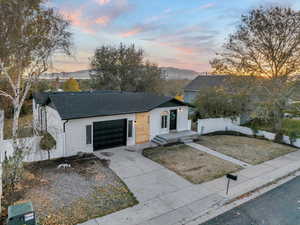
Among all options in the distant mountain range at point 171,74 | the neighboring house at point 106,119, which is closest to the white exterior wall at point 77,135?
the neighboring house at point 106,119

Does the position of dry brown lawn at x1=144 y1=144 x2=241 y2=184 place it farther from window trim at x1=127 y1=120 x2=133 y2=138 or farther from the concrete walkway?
window trim at x1=127 y1=120 x2=133 y2=138

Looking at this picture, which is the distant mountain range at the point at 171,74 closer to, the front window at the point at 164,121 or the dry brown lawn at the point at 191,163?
the front window at the point at 164,121

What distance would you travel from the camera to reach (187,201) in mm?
6242

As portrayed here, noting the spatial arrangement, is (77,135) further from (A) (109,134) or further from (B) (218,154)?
(B) (218,154)

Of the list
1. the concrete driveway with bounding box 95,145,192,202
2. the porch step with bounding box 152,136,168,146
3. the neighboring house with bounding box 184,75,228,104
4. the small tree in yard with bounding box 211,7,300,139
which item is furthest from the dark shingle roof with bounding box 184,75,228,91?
the concrete driveway with bounding box 95,145,192,202

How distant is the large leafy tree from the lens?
88.7 ft

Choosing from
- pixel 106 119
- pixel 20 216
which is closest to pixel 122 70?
pixel 106 119

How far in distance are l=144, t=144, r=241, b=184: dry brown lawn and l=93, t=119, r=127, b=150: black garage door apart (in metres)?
1.87

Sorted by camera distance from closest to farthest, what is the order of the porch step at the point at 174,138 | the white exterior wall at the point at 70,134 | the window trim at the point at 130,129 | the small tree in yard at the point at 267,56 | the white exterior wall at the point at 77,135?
the white exterior wall at the point at 70,134
the white exterior wall at the point at 77,135
the window trim at the point at 130,129
the porch step at the point at 174,138
the small tree in yard at the point at 267,56

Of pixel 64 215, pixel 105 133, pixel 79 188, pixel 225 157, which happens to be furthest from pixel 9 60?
pixel 225 157

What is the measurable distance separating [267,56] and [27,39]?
16639 millimetres

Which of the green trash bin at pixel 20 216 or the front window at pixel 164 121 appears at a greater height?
the front window at pixel 164 121

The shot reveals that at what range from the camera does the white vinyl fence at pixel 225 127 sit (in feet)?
48.2

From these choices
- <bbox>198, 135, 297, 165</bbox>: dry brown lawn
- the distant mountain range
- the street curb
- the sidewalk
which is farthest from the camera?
the distant mountain range
